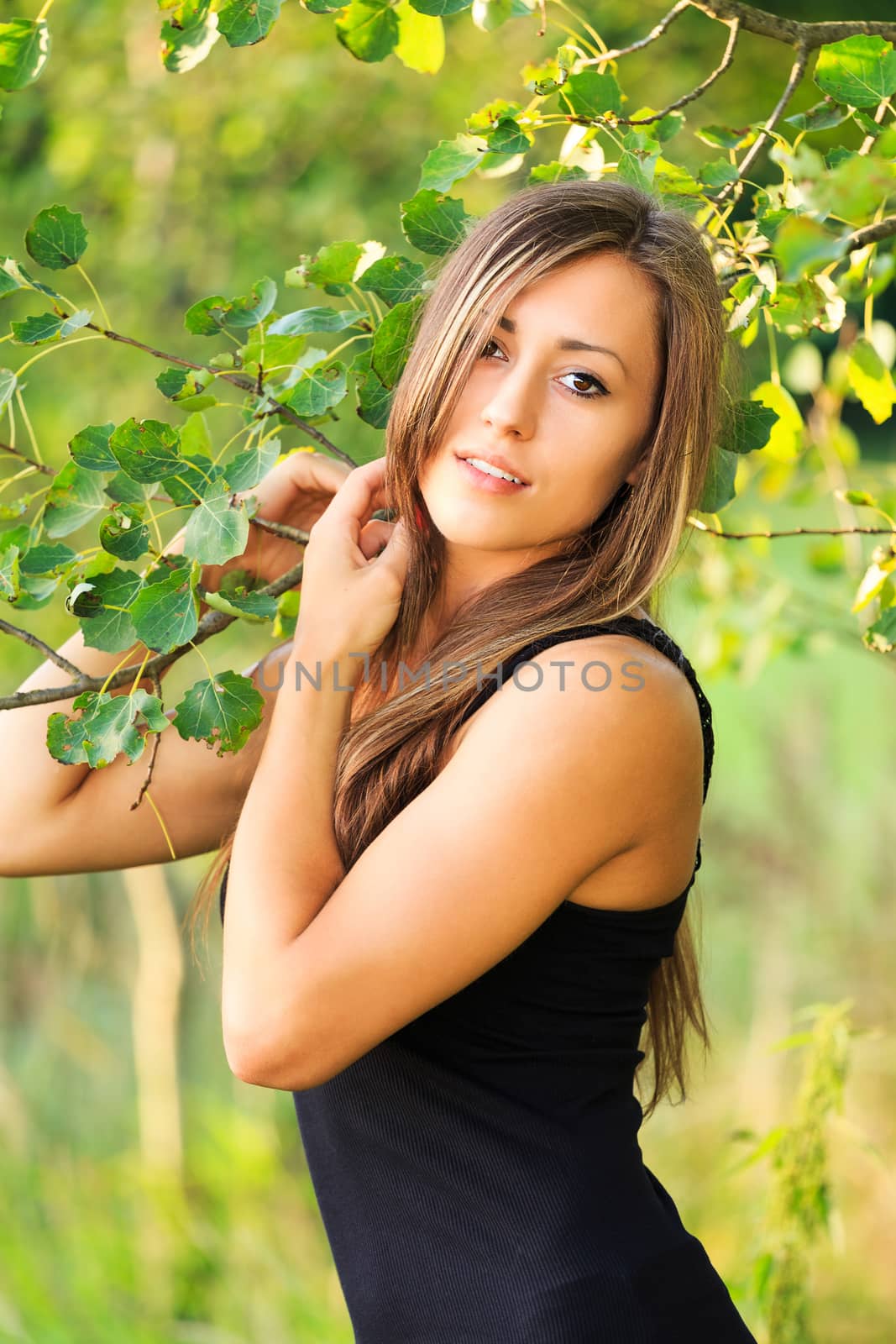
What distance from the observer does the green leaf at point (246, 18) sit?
1.09 metres

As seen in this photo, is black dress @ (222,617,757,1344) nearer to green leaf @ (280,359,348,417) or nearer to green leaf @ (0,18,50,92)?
green leaf @ (280,359,348,417)

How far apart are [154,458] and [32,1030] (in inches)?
116

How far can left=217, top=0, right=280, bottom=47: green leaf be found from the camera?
43.0 inches

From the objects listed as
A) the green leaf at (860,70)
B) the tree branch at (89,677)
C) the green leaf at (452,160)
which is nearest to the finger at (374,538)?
the tree branch at (89,677)

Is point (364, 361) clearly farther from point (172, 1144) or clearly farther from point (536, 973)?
point (172, 1144)

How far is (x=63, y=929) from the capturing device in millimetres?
3590

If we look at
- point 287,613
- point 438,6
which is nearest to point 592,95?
point 438,6

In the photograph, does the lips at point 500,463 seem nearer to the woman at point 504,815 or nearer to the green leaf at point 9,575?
the woman at point 504,815

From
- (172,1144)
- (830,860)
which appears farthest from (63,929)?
(830,860)

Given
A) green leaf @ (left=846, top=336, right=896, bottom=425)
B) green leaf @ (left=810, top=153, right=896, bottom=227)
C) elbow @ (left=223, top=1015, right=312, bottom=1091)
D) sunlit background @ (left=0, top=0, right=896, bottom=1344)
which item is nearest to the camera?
green leaf @ (left=810, top=153, right=896, bottom=227)

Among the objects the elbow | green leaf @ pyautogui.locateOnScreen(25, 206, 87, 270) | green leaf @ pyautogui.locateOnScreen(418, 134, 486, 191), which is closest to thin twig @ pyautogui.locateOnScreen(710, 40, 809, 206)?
green leaf @ pyautogui.locateOnScreen(418, 134, 486, 191)

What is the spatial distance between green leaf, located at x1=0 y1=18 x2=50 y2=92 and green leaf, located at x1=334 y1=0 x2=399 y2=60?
0.86 feet

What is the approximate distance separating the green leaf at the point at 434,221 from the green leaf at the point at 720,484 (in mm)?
333

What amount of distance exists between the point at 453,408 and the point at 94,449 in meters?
0.33
